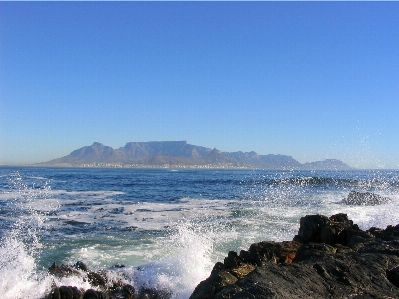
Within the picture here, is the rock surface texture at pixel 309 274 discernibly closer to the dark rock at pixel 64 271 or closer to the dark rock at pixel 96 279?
the dark rock at pixel 96 279

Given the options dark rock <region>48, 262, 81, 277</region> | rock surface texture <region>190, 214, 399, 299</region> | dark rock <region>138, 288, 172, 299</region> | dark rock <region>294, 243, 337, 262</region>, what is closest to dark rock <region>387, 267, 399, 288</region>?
rock surface texture <region>190, 214, 399, 299</region>

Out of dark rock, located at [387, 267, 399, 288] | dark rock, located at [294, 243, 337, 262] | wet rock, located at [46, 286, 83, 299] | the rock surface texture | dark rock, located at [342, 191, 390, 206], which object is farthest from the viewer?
dark rock, located at [342, 191, 390, 206]

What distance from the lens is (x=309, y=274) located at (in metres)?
6.70

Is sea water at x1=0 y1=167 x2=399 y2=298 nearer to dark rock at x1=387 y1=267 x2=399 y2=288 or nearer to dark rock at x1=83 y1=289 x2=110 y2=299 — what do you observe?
dark rock at x1=83 y1=289 x2=110 y2=299

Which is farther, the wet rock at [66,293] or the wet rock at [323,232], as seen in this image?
the wet rock at [323,232]

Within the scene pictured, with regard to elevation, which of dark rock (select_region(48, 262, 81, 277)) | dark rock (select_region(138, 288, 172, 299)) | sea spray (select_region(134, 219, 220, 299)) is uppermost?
dark rock (select_region(48, 262, 81, 277))

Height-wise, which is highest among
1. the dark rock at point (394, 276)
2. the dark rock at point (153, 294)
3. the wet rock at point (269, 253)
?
the dark rock at point (394, 276)

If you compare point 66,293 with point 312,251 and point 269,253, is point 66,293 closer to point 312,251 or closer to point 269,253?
point 269,253

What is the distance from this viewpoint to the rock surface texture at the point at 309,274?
6020mm

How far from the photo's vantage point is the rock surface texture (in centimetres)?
602

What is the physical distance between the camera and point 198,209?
2680cm

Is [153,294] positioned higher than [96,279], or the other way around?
[96,279]

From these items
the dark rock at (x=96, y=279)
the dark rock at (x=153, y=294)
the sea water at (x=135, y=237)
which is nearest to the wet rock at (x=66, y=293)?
the sea water at (x=135, y=237)

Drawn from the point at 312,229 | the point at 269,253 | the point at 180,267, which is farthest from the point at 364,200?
the point at 269,253
